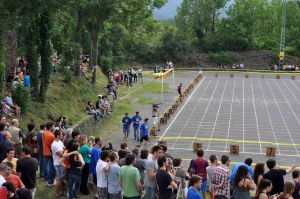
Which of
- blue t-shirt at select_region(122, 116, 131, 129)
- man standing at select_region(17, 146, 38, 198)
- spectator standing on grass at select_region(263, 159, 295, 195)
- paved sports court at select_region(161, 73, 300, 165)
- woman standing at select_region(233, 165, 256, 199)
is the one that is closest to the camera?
woman standing at select_region(233, 165, 256, 199)

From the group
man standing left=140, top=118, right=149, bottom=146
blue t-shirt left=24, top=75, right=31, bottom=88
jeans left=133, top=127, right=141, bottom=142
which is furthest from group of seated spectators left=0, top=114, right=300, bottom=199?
blue t-shirt left=24, top=75, right=31, bottom=88

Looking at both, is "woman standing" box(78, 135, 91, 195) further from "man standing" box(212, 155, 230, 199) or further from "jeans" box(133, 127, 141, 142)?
"jeans" box(133, 127, 141, 142)

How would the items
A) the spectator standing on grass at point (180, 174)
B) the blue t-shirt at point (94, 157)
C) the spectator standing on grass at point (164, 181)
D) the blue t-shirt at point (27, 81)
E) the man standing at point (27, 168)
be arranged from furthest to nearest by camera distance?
the blue t-shirt at point (27, 81)
the blue t-shirt at point (94, 157)
the spectator standing on grass at point (180, 174)
the man standing at point (27, 168)
the spectator standing on grass at point (164, 181)

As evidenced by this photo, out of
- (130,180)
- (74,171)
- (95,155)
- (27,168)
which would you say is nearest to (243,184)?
(130,180)

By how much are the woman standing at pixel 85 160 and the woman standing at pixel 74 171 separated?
50 cm

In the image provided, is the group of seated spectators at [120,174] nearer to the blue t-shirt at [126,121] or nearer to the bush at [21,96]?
the bush at [21,96]

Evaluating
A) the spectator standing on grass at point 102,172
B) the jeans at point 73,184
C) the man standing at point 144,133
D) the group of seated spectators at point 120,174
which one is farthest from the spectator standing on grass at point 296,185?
the man standing at point 144,133

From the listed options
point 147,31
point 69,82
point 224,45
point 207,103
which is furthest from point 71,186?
point 224,45

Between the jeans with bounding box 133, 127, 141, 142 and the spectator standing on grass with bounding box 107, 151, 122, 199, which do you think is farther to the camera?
the jeans with bounding box 133, 127, 141, 142

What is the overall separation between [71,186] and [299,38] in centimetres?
6948

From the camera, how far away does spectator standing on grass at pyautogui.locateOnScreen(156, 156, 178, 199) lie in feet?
30.5

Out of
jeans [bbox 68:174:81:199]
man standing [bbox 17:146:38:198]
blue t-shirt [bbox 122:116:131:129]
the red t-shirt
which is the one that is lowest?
blue t-shirt [bbox 122:116:131:129]

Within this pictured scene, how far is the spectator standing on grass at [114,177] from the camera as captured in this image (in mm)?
9852

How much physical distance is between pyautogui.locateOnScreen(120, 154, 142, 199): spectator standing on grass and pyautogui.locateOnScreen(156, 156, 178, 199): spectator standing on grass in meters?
0.40
